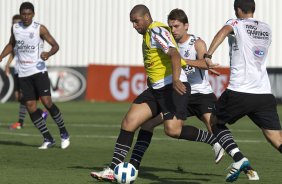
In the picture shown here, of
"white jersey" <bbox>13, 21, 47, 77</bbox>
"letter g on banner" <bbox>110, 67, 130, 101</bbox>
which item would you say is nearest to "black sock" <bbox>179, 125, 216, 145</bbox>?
"white jersey" <bbox>13, 21, 47, 77</bbox>

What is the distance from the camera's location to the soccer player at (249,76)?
11.0m

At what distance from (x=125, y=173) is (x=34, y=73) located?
566cm

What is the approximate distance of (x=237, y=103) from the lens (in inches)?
434

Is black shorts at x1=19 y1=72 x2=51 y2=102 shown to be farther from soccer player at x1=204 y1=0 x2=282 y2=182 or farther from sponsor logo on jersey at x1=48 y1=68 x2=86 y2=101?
sponsor logo on jersey at x1=48 y1=68 x2=86 y2=101

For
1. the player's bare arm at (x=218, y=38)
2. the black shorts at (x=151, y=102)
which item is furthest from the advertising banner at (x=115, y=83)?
the player's bare arm at (x=218, y=38)

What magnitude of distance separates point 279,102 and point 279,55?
6.62m

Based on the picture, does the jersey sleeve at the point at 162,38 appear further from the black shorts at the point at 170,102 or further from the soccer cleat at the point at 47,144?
the soccer cleat at the point at 47,144

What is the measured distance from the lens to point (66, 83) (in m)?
31.9

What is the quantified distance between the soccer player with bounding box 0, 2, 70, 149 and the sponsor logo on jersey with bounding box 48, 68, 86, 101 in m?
15.1

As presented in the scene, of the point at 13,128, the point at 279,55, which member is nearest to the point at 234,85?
the point at 13,128

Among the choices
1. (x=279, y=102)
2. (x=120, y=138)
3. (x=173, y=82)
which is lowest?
(x=279, y=102)

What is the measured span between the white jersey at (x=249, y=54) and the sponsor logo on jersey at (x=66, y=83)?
21.0m

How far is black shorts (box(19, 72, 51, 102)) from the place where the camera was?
16.4 metres

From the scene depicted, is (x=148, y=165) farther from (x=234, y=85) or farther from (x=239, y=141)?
(x=239, y=141)
